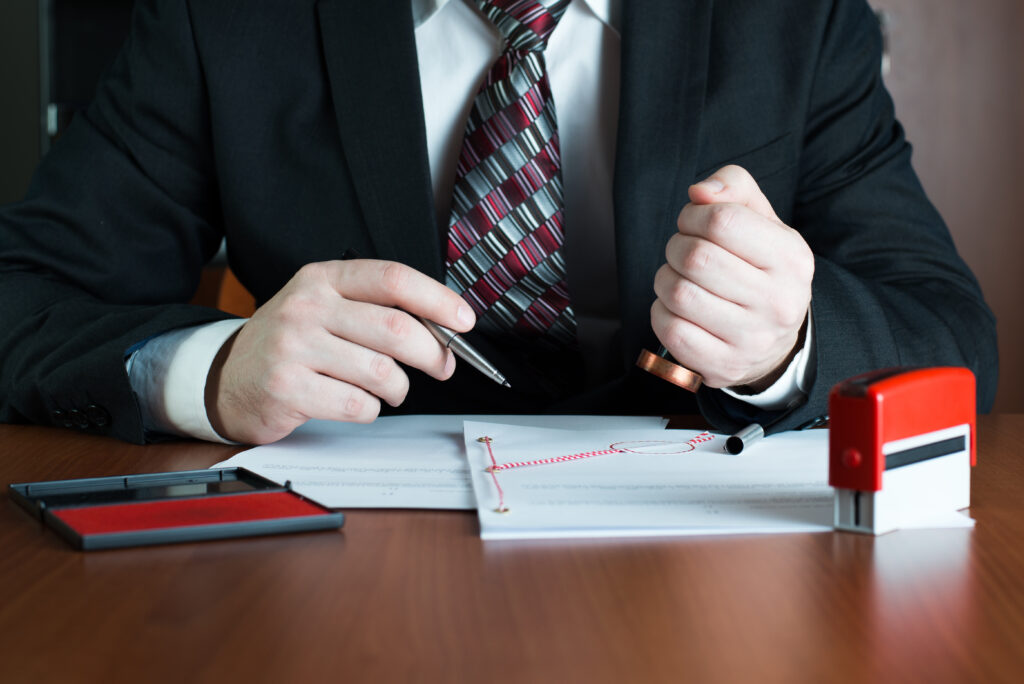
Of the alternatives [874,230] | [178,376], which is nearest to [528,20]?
[874,230]

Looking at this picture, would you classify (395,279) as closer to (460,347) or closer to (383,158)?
(460,347)

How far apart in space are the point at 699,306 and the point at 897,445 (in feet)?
0.74

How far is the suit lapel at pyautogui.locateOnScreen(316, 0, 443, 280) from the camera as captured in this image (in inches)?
42.6

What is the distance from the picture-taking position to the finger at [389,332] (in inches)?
30.1

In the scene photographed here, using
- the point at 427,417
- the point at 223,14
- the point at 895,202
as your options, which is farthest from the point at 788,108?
the point at 223,14

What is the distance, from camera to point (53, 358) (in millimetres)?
928

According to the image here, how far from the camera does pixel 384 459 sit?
0.74 meters

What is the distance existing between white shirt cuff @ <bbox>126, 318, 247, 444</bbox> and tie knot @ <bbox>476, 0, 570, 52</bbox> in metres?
0.47

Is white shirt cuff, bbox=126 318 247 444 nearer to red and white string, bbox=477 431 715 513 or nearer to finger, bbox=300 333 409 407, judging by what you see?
finger, bbox=300 333 409 407

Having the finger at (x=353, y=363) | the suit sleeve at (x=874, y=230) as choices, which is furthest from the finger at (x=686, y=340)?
the finger at (x=353, y=363)

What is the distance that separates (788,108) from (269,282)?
671 mm

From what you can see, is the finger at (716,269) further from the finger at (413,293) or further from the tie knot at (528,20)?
the tie knot at (528,20)

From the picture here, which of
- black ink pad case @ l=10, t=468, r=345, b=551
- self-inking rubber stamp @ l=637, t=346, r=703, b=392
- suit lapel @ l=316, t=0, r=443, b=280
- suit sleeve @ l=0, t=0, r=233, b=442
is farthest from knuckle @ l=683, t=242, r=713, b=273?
suit sleeve @ l=0, t=0, r=233, b=442

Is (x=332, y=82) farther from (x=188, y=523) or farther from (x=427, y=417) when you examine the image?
(x=188, y=523)
